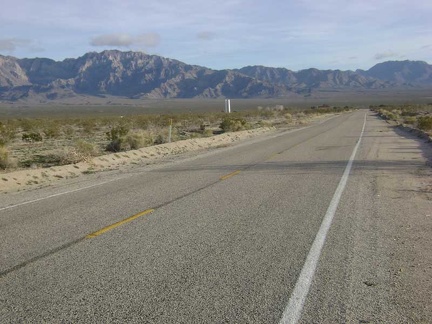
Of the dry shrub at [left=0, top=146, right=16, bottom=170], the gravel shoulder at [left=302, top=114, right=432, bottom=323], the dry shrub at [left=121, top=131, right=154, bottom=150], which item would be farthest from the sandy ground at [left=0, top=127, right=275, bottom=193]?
the gravel shoulder at [left=302, top=114, right=432, bottom=323]

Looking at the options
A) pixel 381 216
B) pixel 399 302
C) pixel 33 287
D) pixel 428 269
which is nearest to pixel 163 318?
pixel 33 287

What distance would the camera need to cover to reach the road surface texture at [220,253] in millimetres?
4934

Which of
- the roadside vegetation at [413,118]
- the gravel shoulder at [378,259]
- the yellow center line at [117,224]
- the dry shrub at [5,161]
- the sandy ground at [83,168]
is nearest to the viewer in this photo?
the gravel shoulder at [378,259]

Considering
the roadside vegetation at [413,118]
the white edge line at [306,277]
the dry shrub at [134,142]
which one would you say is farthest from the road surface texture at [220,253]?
the roadside vegetation at [413,118]

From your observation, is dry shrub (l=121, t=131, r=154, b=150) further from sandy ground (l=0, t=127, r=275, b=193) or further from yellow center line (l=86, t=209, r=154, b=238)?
yellow center line (l=86, t=209, r=154, b=238)

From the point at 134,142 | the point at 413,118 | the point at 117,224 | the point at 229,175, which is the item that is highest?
the point at 117,224

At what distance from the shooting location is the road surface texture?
493 cm

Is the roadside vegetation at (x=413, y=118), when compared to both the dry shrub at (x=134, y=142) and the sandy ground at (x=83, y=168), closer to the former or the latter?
the sandy ground at (x=83, y=168)

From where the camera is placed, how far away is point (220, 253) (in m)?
6.66

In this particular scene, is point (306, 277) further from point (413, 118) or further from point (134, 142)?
point (413, 118)

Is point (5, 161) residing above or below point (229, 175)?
below

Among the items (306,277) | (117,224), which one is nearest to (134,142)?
(117,224)

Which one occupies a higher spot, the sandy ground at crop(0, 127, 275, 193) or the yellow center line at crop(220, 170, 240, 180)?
the yellow center line at crop(220, 170, 240, 180)

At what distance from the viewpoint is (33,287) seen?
5520 millimetres
